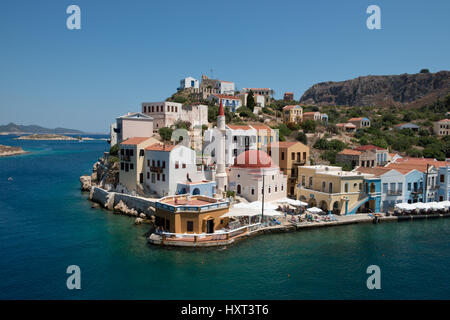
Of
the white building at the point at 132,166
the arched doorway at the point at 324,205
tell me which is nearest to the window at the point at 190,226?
the white building at the point at 132,166

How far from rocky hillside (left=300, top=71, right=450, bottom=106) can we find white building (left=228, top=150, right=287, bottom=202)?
9944cm

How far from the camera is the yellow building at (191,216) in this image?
934 inches

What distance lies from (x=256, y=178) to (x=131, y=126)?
17.8 metres

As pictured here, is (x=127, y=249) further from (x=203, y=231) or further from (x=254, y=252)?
(x=254, y=252)

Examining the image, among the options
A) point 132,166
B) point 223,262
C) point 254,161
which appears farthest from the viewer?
point 132,166

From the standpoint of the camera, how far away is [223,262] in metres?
20.6

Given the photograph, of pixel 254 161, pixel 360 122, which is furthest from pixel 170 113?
pixel 360 122

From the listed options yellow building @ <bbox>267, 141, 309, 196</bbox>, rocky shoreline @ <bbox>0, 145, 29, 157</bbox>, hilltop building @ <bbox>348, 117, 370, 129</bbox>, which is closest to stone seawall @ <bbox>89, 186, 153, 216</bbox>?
yellow building @ <bbox>267, 141, 309, 196</bbox>

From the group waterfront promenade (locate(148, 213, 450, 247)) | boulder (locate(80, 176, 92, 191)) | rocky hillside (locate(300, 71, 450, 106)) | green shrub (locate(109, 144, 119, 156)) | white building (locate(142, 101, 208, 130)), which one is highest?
rocky hillside (locate(300, 71, 450, 106))

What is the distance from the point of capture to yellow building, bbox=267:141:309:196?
36.4 meters

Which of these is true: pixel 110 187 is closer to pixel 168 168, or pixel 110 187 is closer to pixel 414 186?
pixel 168 168

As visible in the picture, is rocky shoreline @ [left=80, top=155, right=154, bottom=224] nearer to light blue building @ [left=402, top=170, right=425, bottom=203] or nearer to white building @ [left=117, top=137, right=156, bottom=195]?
white building @ [left=117, top=137, right=156, bottom=195]

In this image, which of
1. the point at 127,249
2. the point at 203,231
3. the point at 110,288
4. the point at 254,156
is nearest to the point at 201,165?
the point at 254,156

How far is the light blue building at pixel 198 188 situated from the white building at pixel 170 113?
18356 mm
